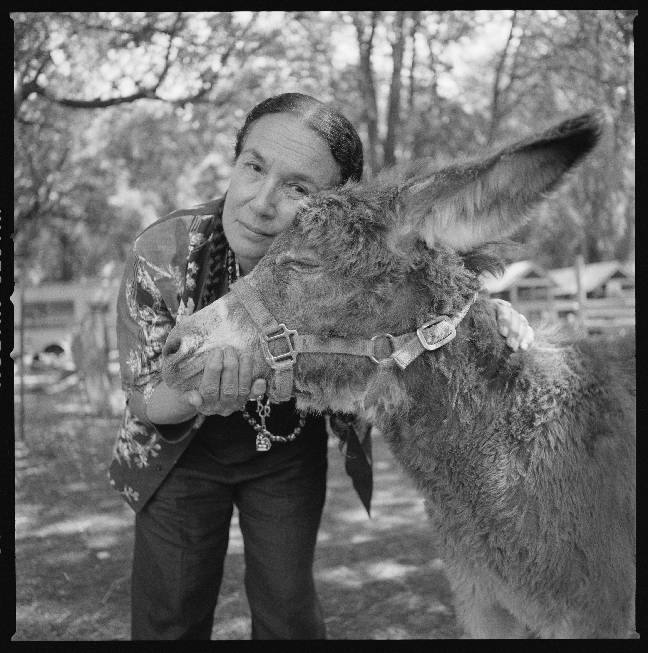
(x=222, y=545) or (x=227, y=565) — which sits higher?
(x=222, y=545)

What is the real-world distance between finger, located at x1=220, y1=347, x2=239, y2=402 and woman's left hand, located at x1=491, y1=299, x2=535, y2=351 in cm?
103

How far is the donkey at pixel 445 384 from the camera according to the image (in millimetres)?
2170

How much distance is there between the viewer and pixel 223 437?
9.20ft

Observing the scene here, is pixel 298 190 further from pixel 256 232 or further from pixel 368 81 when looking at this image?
pixel 368 81

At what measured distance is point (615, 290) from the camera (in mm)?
15516

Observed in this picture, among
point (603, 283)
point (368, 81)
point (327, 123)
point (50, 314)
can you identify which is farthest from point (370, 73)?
point (50, 314)

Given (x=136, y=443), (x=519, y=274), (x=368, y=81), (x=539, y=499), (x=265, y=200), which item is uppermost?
(x=368, y=81)

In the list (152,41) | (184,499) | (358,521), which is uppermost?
(152,41)

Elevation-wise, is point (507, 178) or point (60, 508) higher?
point (507, 178)

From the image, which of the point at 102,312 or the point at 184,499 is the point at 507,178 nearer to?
the point at 184,499

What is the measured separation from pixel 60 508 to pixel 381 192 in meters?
5.47

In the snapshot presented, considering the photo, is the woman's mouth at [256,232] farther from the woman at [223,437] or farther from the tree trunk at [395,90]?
the tree trunk at [395,90]

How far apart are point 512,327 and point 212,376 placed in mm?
1179
